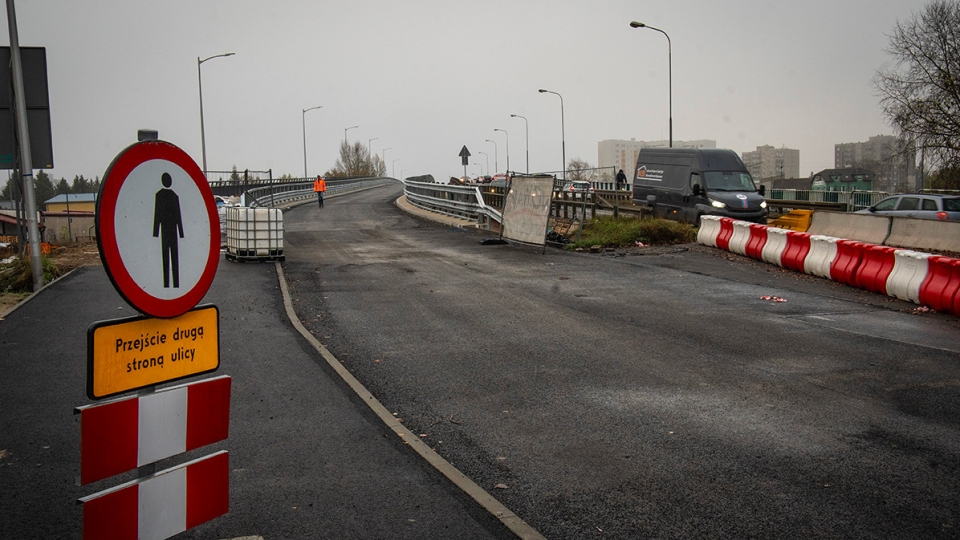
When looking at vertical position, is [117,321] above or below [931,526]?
above

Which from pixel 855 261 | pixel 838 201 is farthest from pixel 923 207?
pixel 838 201

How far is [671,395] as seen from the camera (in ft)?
25.2

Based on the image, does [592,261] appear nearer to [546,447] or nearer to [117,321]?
[546,447]

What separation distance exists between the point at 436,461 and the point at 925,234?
58.6ft

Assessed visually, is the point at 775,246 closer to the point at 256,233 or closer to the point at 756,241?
the point at 756,241

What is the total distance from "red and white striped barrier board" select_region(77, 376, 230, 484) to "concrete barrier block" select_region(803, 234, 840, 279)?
47.9ft

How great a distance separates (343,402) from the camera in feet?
24.5

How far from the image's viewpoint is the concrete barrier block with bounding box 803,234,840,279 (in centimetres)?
1606

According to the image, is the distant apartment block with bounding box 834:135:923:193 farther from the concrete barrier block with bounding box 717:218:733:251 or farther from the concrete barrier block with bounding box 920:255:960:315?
the concrete barrier block with bounding box 920:255:960:315

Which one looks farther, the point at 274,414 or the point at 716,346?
the point at 716,346

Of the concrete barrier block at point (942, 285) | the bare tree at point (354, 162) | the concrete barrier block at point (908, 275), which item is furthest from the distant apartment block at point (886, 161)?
the bare tree at point (354, 162)

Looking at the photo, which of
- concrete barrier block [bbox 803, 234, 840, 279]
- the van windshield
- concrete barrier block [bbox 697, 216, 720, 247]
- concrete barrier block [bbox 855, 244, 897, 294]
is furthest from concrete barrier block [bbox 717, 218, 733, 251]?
concrete barrier block [bbox 855, 244, 897, 294]

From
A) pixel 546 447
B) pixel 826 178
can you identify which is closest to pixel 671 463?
pixel 546 447

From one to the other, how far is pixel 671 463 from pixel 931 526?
168cm
